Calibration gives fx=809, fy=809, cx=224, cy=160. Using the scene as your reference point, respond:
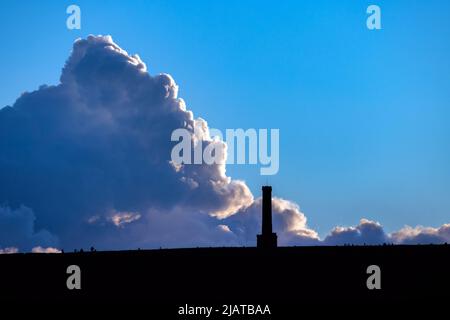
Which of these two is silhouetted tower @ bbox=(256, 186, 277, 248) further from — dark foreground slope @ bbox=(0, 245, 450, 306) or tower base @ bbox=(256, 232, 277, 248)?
dark foreground slope @ bbox=(0, 245, 450, 306)

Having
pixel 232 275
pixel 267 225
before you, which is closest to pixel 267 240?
pixel 267 225

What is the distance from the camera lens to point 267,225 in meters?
59.0

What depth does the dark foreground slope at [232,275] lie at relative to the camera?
4331 cm

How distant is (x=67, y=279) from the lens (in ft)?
145

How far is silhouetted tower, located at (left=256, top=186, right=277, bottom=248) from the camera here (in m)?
58.5

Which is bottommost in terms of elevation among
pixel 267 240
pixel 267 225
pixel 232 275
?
pixel 232 275

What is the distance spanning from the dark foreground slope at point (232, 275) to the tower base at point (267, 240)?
38.4 feet

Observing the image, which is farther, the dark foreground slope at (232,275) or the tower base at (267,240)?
the tower base at (267,240)

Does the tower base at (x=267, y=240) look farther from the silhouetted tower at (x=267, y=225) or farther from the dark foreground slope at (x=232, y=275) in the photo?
the dark foreground slope at (x=232, y=275)

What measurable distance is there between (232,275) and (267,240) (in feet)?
44.3

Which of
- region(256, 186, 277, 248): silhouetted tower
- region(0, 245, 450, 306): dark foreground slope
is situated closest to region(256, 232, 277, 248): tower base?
region(256, 186, 277, 248): silhouetted tower

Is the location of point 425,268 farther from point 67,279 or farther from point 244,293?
point 67,279

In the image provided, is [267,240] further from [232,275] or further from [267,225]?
[232,275]

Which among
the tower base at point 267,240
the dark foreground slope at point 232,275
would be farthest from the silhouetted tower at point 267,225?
the dark foreground slope at point 232,275
